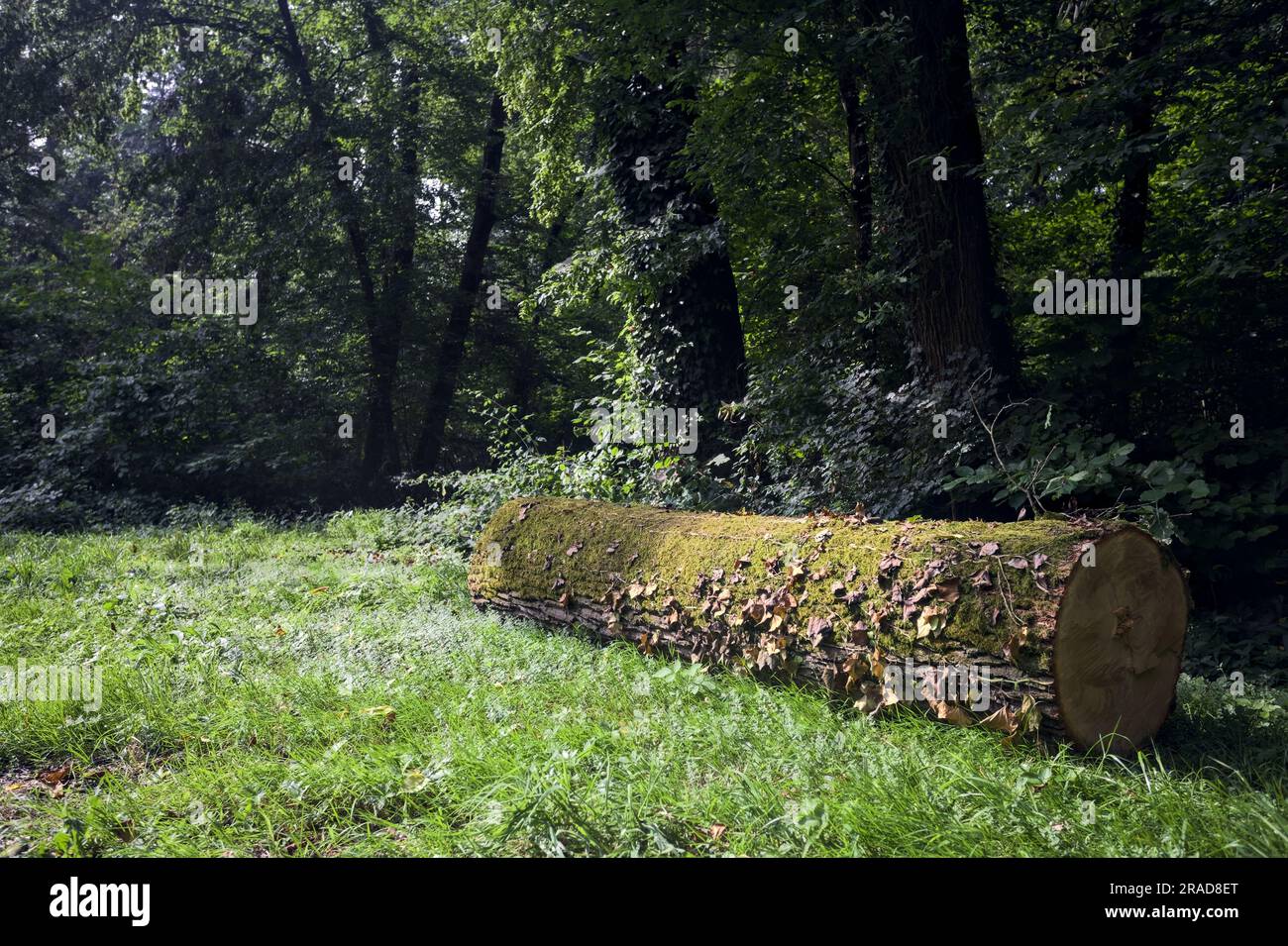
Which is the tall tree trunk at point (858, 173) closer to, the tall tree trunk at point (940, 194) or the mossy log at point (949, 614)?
the tall tree trunk at point (940, 194)

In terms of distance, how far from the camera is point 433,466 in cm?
1983

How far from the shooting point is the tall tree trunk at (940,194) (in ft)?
23.4

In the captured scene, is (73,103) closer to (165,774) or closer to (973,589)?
(165,774)

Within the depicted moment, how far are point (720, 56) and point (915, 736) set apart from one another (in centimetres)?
688

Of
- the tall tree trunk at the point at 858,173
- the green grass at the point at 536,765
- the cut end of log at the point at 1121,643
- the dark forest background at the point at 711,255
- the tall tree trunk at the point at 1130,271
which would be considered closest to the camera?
the green grass at the point at 536,765

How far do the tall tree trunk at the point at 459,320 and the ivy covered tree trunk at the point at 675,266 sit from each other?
9.66 metres

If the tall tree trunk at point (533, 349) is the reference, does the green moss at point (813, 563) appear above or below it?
below

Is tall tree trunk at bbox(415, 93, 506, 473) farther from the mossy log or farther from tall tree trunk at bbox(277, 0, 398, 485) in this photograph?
the mossy log

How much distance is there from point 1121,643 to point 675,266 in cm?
649

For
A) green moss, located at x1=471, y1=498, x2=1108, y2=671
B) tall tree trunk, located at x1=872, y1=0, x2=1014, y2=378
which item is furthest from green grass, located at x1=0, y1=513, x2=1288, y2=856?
tall tree trunk, located at x1=872, y1=0, x2=1014, y2=378

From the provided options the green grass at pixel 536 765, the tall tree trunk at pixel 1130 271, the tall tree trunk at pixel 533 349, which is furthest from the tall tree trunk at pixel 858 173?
the tall tree trunk at pixel 533 349

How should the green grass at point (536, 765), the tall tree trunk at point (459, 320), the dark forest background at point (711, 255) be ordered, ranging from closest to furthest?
1. the green grass at point (536, 765)
2. the dark forest background at point (711, 255)
3. the tall tree trunk at point (459, 320)

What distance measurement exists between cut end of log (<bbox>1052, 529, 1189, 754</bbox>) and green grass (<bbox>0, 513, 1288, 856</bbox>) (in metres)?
0.17
